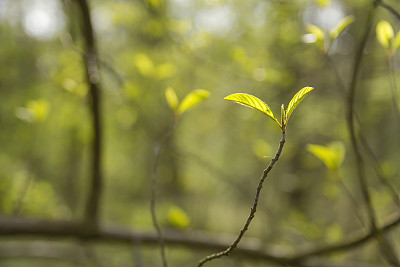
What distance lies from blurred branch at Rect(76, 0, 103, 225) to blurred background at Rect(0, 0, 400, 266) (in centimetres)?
7

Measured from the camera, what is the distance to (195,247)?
1764mm

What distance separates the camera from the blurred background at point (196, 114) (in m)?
1.92

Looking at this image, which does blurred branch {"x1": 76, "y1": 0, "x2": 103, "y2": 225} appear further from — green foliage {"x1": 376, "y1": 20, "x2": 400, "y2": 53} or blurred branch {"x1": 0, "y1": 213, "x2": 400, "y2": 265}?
green foliage {"x1": 376, "y1": 20, "x2": 400, "y2": 53}

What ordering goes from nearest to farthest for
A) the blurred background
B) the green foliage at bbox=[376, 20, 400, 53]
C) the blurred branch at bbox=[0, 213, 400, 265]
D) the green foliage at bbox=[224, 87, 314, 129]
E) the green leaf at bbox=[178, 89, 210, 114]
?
the green foliage at bbox=[224, 87, 314, 129], the green leaf at bbox=[178, 89, 210, 114], the green foliage at bbox=[376, 20, 400, 53], the blurred branch at bbox=[0, 213, 400, 265], the blurred background

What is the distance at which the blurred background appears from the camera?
1.92 metres

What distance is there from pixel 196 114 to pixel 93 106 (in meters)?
4.13

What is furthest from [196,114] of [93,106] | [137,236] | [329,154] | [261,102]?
[261,102]

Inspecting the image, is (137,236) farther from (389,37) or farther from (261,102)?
(389,37)

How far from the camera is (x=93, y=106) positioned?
4.72ft

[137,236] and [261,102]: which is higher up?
[261,102]

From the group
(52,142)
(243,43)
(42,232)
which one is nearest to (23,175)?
(42,232)

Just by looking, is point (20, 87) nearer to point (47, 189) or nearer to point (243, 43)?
point (47, 189)

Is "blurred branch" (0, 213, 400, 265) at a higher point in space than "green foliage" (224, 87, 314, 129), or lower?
lower

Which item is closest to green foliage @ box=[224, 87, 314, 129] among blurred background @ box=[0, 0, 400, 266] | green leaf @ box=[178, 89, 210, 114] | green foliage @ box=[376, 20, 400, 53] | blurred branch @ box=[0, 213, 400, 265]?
blurred background @ box=[0, 0, 400, 266]
